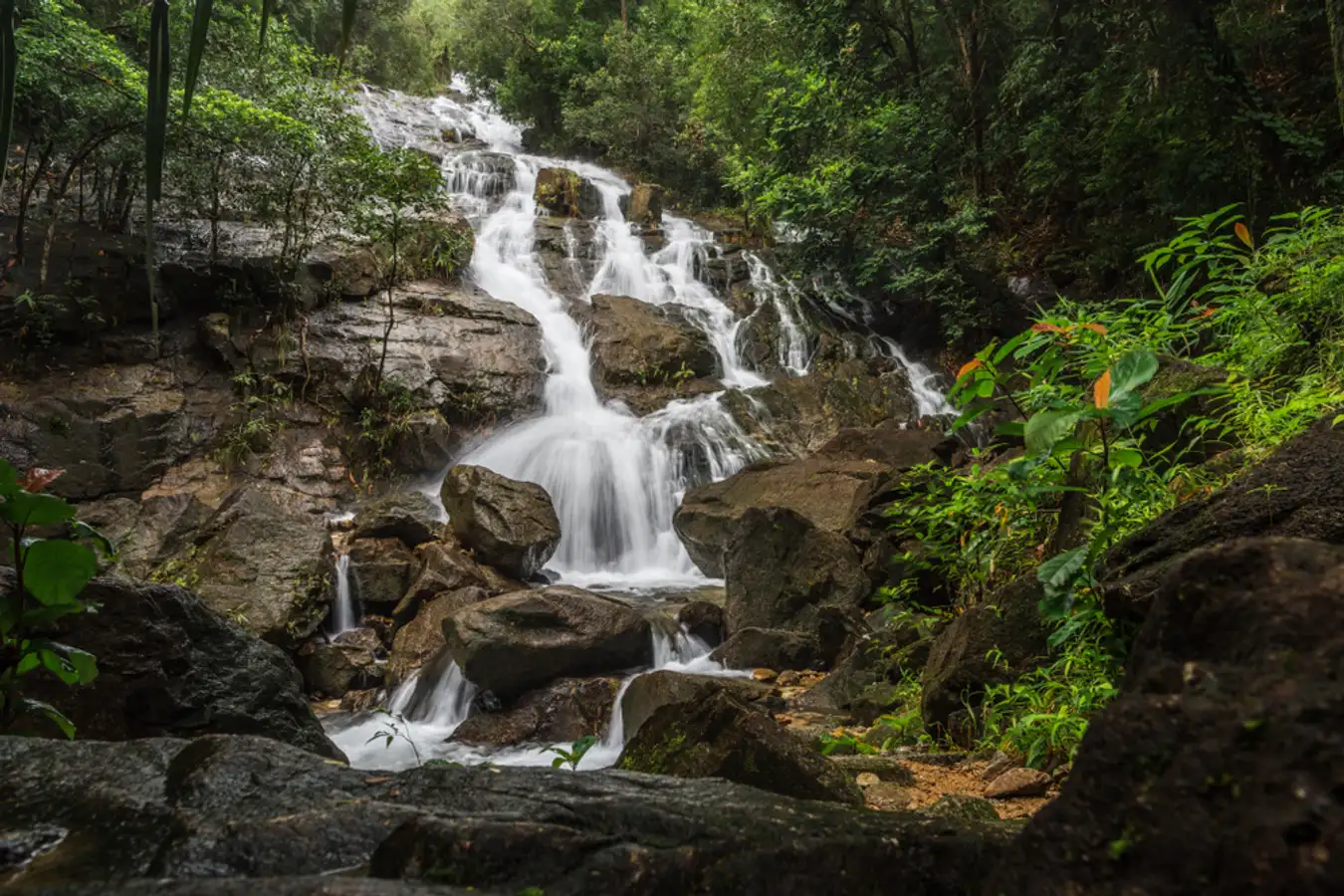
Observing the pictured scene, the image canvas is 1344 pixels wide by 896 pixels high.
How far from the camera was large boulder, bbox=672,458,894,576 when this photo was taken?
8453 millimetres

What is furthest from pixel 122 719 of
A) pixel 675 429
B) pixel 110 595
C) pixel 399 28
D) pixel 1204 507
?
pixel 399 28

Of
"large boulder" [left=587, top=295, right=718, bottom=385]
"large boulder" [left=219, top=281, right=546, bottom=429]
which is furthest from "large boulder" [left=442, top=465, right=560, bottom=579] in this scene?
"large boulder" [left=587, top=295, right=718, bottom=385]

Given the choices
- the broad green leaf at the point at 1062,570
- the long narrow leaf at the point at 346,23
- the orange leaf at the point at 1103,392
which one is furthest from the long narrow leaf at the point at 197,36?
the broad green leaf at the point at 1062,570

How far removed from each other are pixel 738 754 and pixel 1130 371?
5.38ft

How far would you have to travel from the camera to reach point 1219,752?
881 millimetres

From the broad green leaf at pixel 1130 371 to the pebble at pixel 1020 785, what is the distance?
1.30 metres

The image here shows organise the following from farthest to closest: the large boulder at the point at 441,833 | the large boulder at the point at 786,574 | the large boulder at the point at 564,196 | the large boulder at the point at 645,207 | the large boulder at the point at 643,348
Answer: the large boulder at the point at 645,207 < the large boulder at the point at 564,196 < the large boulder at the point at 643,348 < the large boulder at the point at 786,574 < the large boulder at the point at 441,833

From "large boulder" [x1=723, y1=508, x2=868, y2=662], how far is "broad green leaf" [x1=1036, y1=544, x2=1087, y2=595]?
349cm

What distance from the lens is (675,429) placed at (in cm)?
1195

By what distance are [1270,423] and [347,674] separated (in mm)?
6677

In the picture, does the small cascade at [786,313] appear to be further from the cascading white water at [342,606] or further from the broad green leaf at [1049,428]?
the broad green leaf at [1049,428]

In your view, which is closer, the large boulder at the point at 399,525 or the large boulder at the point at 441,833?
the large boulder at the point at 441,833

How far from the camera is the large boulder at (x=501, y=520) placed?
27.6 feet

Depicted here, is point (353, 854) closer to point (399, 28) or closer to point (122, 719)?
point (122, 719)
